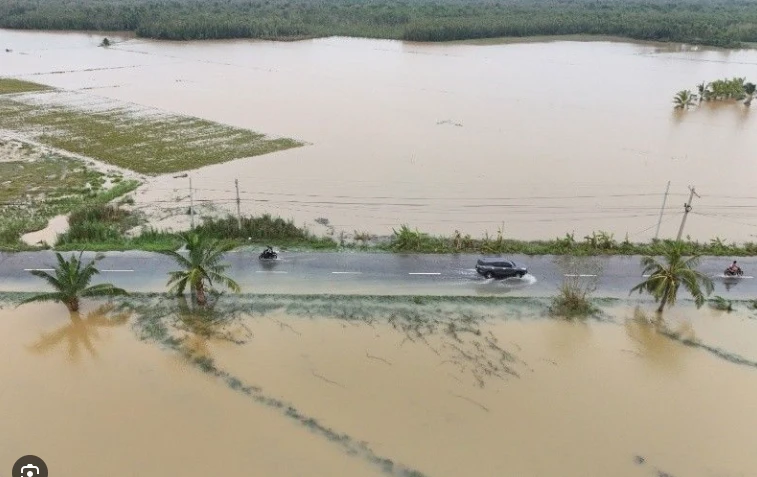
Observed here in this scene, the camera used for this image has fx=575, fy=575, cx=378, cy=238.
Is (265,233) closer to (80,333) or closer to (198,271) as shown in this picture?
(198,271)

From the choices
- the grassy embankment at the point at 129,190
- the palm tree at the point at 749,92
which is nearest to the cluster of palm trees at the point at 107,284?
the grassy embankment at the point at 129,190

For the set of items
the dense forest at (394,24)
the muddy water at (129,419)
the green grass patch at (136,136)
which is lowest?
the muddy water at (129,419)

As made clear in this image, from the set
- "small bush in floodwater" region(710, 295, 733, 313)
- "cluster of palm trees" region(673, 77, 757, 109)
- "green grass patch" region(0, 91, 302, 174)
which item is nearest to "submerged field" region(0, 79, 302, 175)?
"green grass patch" region(0, 91, 302, 174)

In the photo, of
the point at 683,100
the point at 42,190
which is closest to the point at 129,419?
the point at 42,190

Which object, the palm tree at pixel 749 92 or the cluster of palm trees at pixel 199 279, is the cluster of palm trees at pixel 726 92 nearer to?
the palm tree at pixel 749 92

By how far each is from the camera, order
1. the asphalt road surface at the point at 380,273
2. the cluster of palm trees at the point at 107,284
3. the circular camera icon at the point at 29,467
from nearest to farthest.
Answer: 1. the circular camera icon at the point at 29,467
2. the cluster of palm trees at the point at 107,284
3. the asphalt road surface at the point at 380,273

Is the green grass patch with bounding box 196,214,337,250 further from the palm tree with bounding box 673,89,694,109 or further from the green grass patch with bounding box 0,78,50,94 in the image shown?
the green grass patch with bounding box 0,78,50,94
